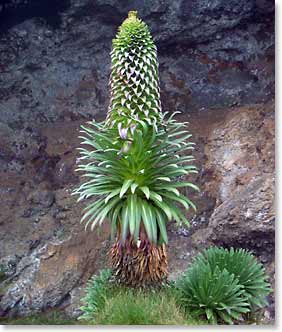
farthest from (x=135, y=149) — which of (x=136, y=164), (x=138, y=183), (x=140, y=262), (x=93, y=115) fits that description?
(x=93, y=115)

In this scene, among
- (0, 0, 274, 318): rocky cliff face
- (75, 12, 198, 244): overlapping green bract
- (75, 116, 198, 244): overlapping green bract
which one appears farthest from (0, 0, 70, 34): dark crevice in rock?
(75, 116, 198, 244): overlapping green bract

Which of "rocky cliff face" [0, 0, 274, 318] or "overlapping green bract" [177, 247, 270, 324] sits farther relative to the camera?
"rocky cliff face" [0, 0, 274, 318]

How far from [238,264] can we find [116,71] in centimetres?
127

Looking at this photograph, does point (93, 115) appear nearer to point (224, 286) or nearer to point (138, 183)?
point (138, 183)

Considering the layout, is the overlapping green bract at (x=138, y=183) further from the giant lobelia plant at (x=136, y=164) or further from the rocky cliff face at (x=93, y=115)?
the rocky cliff face at (x=93, y=115)

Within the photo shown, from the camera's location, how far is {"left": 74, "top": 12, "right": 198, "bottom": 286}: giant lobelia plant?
307 cm

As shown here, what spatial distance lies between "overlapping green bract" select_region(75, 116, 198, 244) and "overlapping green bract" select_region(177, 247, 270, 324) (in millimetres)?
309

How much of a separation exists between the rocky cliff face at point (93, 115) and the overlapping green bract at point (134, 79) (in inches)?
61.5

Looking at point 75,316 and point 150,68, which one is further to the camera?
point 75,316

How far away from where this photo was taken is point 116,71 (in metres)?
3.16

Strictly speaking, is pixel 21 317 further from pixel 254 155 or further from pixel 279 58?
pixel 279 58

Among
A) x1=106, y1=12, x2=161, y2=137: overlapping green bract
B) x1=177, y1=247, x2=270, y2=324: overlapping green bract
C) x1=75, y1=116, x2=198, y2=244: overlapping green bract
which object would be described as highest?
x1=106, y1=12, x2=161, y2=137: overlapping green bract

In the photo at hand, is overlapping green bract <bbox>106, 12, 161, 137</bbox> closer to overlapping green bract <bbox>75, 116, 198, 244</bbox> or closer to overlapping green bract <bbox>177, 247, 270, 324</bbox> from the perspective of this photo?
overlapping green bract <bbox>75, 116, 198, 244</bbox>

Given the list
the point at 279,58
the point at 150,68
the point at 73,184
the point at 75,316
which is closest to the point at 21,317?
the point at 75,316
